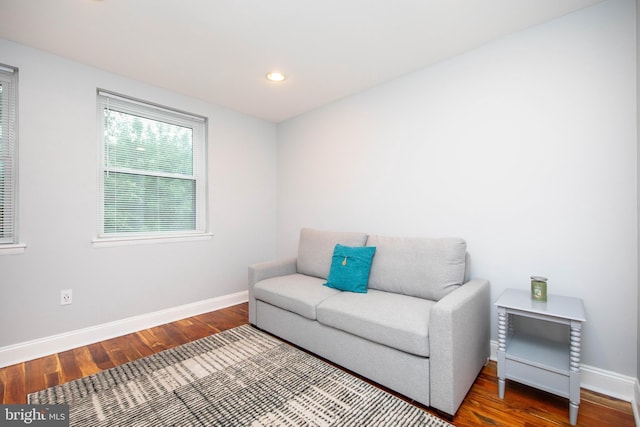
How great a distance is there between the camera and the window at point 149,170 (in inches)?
105

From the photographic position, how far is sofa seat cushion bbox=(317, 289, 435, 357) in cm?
163

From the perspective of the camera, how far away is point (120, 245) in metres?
2.64

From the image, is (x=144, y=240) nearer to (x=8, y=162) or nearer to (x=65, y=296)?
(x=65, y=296)

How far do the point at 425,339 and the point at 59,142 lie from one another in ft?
10.1

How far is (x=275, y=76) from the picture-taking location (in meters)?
2.67

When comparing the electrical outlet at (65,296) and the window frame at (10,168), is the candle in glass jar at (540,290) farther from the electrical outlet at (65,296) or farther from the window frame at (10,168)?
the window frame at (10,168)

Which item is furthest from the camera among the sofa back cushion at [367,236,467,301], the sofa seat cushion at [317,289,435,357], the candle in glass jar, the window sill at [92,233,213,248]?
the window sill at [92,233,213,248]

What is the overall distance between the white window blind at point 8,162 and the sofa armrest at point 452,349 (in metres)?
3.05

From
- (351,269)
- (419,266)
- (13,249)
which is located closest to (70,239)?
(13,249)

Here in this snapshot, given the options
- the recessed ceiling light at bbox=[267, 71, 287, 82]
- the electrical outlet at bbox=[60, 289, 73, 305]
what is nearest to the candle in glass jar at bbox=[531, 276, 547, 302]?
the recessed ceiling light at bbox=[267, 71, 287, 82]

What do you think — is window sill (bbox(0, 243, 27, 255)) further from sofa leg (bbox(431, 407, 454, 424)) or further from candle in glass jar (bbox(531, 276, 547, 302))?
candle in glass jar (bbox(531, 276, 547, 302))

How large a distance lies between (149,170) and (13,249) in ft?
3.91

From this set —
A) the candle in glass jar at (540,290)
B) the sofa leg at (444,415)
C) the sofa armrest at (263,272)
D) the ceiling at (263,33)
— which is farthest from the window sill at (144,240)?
the candle in glass jar at (540,290)

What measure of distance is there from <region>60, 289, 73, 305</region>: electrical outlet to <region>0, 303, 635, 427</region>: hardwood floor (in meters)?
0.40
